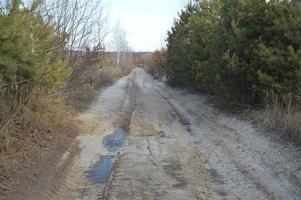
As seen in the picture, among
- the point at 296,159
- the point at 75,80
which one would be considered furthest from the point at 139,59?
the point at 296,159

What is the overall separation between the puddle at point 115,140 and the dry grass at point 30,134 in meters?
1.06

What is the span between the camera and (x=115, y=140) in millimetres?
13875

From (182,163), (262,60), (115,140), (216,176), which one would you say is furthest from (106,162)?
(262,60)

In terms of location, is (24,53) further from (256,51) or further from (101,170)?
(256,51)

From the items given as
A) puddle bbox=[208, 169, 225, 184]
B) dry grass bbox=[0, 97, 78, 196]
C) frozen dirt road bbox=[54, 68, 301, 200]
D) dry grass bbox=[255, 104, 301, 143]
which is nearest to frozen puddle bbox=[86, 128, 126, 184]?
frozen dirt road bbox=[54, 68, 301, 200]

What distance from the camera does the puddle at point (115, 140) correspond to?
1276cm

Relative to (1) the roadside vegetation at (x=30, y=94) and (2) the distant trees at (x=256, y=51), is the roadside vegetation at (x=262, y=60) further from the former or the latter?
(1) the roadside vegetation at (x=30, y=94)

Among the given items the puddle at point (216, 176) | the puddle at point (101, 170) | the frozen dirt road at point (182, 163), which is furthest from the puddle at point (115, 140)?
the puddle at point (216, 176)

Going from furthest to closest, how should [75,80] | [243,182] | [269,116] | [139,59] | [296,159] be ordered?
1. [139,59]
2. [75,80]
3. [269,116]
4. [296,159]
5. [243,182]

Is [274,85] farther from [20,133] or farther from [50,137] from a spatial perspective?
[20,133]

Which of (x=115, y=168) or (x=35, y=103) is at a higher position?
(x=35, y=103)

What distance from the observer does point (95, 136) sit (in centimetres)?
1435

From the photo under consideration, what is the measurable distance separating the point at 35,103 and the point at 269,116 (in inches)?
257

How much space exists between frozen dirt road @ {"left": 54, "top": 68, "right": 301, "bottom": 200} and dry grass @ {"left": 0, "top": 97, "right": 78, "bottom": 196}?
0.77m
